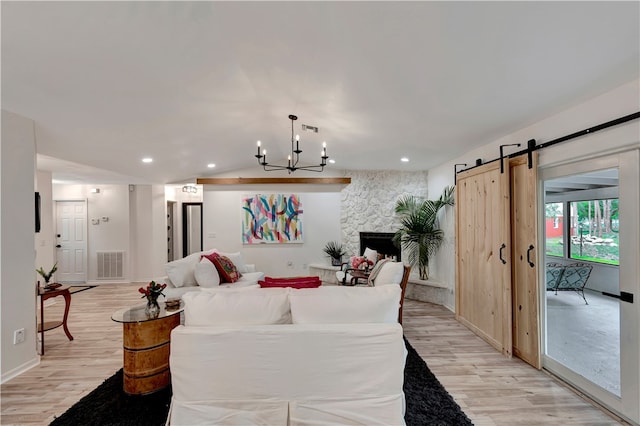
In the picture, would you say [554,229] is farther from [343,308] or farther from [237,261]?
[237,261]

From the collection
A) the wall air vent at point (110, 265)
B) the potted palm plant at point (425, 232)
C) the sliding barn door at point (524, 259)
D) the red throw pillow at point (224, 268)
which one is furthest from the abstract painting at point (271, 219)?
the sliding barn door at point (524, 259)

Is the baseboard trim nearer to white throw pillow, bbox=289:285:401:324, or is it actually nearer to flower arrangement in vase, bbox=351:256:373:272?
white throw pillow, bbox=289:285:401:324

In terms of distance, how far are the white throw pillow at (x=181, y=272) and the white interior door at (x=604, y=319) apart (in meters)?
4.47

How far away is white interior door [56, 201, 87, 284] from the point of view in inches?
266

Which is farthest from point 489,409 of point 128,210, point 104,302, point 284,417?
point 128,210

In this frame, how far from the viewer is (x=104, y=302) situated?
524cm

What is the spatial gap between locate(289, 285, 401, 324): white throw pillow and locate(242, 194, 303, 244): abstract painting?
451 cm

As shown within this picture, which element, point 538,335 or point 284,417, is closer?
point 284,417

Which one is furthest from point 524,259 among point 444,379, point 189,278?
point 189,278

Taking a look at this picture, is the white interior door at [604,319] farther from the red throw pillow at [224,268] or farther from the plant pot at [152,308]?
the red throw pillow at [224,268]

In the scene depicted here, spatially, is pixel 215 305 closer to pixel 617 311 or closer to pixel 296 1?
pixel 296 1

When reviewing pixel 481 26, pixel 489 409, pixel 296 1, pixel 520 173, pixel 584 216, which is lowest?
pixel 489 409

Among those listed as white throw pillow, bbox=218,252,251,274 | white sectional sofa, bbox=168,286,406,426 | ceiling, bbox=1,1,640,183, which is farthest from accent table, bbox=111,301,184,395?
white throw pillow, bbox=218,252,251,274

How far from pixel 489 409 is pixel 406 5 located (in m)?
2.91
